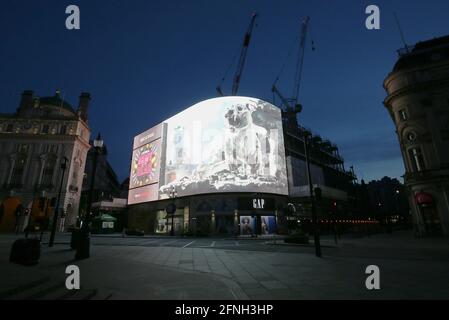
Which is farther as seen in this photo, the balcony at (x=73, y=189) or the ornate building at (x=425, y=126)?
the balcony at (x=73, y=189)

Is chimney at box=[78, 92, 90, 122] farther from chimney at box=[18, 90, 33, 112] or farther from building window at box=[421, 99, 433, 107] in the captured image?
building window at box=[421, 99, 433, 107]

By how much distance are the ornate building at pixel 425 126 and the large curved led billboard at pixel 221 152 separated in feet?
65.5

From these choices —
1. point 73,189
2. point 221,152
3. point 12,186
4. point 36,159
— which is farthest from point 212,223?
point 12,186

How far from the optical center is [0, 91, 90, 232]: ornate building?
1972 inches

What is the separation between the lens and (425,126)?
98.4 feet

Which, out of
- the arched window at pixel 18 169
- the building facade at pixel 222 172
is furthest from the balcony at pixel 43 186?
the building facade at pixel 222 172

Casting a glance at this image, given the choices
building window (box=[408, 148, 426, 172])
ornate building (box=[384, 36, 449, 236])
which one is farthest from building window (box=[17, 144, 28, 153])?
building window (box=[408, 148, 426, 172])

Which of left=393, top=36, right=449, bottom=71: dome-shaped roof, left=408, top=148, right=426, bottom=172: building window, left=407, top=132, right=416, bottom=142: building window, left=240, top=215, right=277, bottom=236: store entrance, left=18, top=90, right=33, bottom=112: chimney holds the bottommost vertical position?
left=240, top=215, right=277, bottom=236: store entrance

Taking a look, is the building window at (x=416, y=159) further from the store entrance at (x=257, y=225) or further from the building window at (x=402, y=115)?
the store entrance at (x=257, y=225)

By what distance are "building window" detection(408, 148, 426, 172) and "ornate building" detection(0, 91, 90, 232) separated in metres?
60.8

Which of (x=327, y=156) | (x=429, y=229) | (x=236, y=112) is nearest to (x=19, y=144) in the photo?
(x=236, y=112)

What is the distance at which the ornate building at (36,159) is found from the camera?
50094 mm
